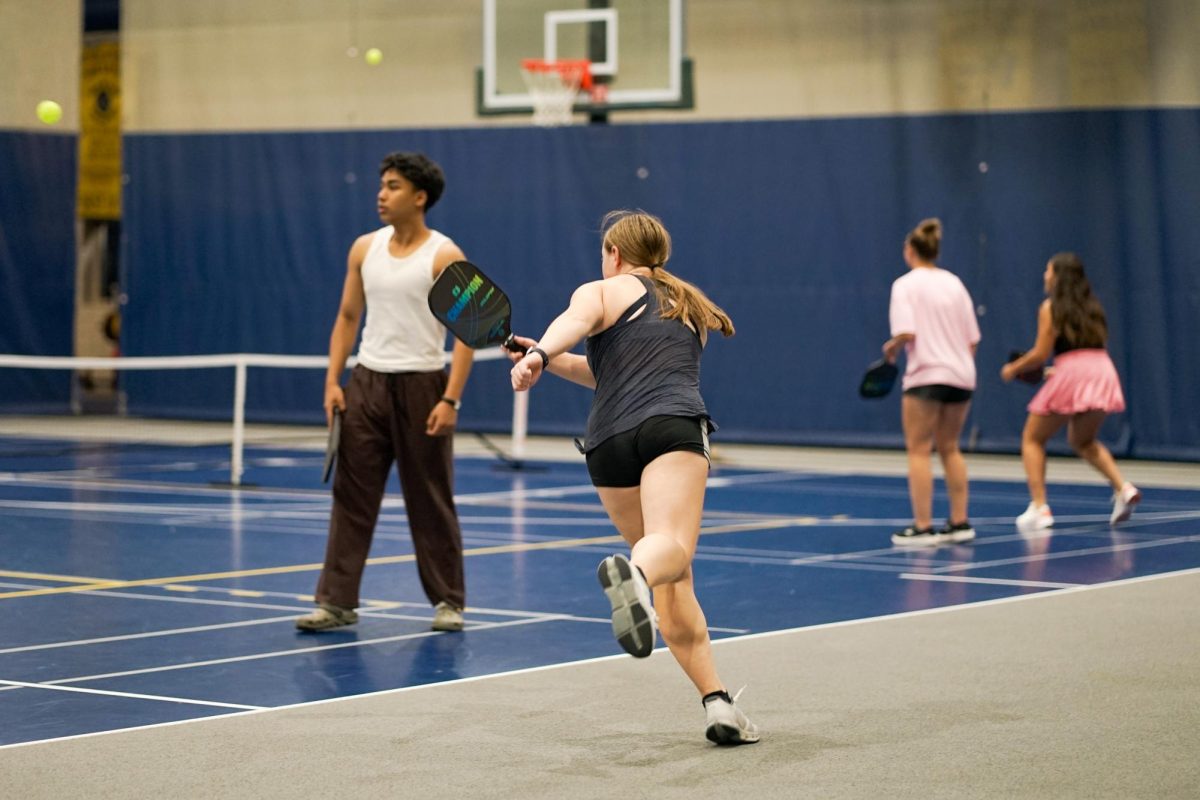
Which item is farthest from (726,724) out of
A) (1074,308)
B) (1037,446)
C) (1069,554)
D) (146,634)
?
(1074,308)

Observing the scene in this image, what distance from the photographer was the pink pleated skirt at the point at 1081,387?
1224 cm

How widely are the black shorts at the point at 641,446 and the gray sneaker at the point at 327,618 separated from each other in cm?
254

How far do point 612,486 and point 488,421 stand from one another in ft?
47.2

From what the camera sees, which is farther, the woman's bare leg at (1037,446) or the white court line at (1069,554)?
the woman's bare leg at (1037,446)

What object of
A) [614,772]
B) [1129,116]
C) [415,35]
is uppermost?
[415,35]

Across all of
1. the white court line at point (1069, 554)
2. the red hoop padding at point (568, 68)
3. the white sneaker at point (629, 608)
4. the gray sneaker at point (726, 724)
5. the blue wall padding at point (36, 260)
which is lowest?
the gray sneaker at point (726, 724)

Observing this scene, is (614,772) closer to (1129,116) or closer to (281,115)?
(1129,116)

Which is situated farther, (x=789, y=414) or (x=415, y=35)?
(x=415, y=35)

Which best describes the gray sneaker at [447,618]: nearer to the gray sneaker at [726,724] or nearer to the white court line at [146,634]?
the white court line at [146,634]

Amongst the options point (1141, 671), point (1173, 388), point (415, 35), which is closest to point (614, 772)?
point (1141, 671)

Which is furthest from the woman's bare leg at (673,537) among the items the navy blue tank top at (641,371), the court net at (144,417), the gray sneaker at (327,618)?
the court net at (144,417)

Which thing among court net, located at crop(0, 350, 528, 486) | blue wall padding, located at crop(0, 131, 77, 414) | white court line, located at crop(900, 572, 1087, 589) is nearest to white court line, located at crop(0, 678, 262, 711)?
white court line, located at crop(900, 572, 1087, 589)

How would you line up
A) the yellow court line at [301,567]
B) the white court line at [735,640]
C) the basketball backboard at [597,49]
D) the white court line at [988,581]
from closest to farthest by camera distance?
the white court line at [735,640] < the yellow court line at [301,567] < the white court line at [988,581] < the basketball backboard at [597,49]

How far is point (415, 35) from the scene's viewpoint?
2105cm
